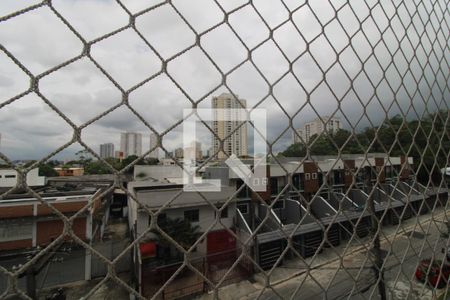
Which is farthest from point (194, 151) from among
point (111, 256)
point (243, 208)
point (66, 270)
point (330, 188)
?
point (111, 256)

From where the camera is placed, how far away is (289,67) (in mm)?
441

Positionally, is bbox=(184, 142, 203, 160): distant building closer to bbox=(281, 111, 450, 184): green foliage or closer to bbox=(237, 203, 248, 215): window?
Result: bbox=(281, 111, 450, 184): green foliage

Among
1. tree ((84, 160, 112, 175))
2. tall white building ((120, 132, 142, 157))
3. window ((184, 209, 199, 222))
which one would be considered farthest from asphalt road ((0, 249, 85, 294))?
tall white building ((120, 132, 142, 157))

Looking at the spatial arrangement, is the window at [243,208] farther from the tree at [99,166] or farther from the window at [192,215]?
the tree at [99,166]

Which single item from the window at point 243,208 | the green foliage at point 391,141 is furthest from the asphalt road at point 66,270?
the green foliage at point 391,141

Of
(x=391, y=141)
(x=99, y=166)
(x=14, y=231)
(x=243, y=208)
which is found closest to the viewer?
(x=99, y=166)

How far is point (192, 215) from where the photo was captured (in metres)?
3.03

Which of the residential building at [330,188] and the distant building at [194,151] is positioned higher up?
the distant building at [194,151]

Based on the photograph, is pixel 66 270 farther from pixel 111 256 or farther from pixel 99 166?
pixel 99 166

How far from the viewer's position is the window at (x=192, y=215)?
3.01 m

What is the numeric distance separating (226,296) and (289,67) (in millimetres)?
3295

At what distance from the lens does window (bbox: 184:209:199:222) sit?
3.01 meters

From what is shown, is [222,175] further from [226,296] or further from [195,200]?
[226,296]

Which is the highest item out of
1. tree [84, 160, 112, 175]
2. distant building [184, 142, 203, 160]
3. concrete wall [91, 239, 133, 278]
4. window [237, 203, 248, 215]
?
distant building [184, 142, 203, 160]
